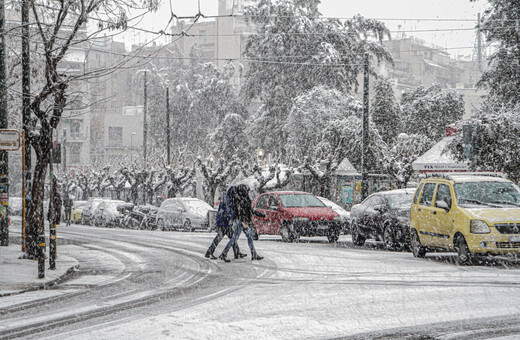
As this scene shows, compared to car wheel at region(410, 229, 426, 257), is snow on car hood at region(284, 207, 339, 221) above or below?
above

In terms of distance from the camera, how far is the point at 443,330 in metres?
7.41

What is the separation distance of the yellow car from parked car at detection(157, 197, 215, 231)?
17.4 meters

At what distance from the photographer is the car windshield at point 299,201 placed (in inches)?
904

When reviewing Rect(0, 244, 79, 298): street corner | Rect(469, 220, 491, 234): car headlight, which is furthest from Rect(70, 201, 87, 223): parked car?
Rect(469, 220, 491, 234): car headlight

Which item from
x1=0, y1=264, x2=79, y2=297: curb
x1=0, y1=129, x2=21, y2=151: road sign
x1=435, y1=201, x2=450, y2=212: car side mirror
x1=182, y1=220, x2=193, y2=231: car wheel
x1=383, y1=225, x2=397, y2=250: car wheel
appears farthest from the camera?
x1=182, y1=220, x2=193, y2=231: car wheel

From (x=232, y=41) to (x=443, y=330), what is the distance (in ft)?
299

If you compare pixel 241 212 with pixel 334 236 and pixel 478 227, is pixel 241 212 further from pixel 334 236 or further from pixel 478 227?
pixel 334 236

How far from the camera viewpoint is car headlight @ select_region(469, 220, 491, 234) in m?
13.4

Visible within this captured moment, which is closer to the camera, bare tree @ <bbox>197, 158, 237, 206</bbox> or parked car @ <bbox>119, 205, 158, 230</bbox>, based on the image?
parked car @ <bbox>119, 205, 158, 230</bbox>

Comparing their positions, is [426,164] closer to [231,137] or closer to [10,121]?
[10,121]

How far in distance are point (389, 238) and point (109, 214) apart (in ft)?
77.7

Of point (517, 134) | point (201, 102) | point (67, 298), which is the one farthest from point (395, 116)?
point (67, 298)

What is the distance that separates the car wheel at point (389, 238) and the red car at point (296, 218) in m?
3.01

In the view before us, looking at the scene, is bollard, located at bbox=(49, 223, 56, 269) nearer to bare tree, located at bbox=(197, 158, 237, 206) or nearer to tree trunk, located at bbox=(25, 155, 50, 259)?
tree trunk, located at bbox=(25, 155, 50, 259)
